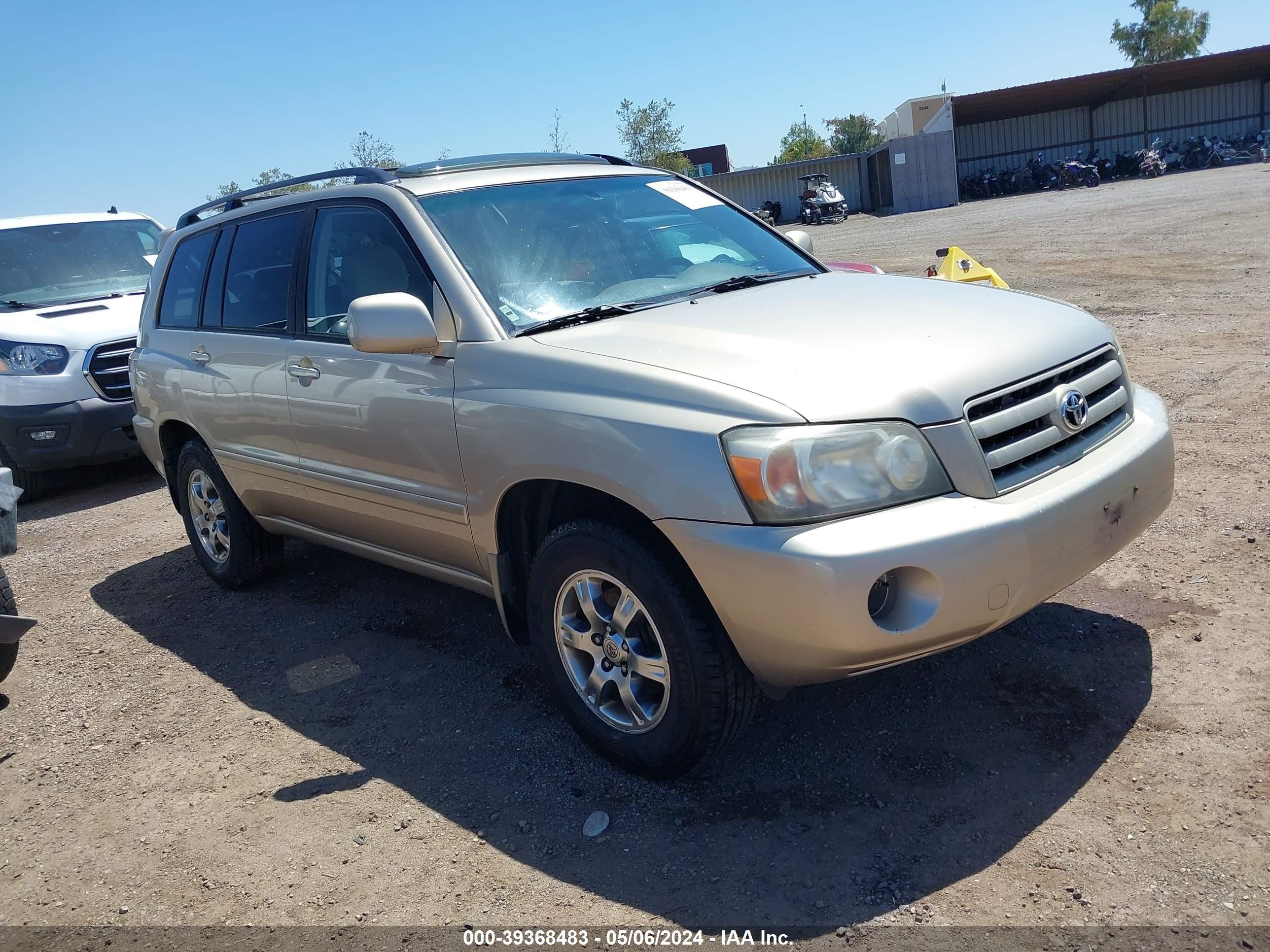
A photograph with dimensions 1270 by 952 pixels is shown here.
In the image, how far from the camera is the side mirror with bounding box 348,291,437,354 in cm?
341

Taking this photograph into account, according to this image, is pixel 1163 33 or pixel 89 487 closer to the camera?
pixel 89 487

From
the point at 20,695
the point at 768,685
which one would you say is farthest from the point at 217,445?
the point at 768,685

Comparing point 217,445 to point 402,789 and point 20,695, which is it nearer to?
point 20,695

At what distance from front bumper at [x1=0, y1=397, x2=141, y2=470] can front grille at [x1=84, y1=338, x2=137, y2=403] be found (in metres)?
0.11

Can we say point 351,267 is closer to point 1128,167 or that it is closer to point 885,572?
point 885,572

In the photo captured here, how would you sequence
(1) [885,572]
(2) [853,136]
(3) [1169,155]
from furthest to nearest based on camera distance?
(2) [853,136] → (3) [1169,155] → (1) [885,572]

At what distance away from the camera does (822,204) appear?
36.6m

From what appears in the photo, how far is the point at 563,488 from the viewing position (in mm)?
3395

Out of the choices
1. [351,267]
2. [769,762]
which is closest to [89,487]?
[351,267]

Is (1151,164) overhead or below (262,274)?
overhead

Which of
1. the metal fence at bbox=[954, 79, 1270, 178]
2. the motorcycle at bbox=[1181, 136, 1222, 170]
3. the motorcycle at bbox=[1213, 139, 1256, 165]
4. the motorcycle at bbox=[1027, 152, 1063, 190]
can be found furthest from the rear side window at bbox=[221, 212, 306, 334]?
the metal fence at bbox=[954, 79, 1270, 178]

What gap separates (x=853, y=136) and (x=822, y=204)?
50.0 m

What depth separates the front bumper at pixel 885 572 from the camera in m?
2.60

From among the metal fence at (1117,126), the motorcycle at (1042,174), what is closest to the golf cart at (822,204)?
the motorcycle at (1042,174)
